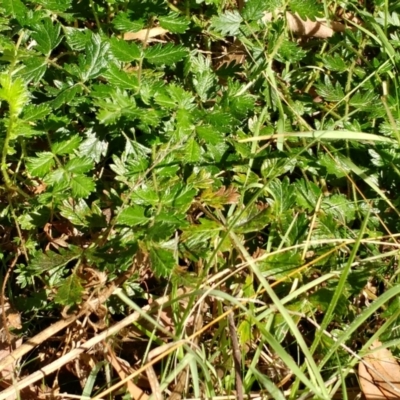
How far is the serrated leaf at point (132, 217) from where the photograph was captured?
1767 mm

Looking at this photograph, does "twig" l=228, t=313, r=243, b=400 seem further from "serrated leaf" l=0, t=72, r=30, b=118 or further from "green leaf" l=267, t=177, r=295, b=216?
"serrated leaf" l=0, t=72, r=30, b=118

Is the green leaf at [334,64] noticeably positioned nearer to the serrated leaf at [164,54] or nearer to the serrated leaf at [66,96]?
the serrated leaf at [164,54]

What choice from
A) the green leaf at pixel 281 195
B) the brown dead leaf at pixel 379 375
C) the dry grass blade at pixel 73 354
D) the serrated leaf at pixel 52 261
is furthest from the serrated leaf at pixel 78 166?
the brown dead leaf at pixel 379 375

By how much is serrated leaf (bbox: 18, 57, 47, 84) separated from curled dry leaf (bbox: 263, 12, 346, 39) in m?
0.97

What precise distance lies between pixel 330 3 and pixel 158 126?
0.90m

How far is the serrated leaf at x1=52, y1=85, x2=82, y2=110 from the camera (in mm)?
1849

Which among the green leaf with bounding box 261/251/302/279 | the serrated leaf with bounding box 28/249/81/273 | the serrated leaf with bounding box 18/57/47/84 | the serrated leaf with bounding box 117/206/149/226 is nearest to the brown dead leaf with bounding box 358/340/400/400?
the green leaf with bounding box 261/251/302/279

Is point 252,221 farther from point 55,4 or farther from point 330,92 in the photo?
point 55,4

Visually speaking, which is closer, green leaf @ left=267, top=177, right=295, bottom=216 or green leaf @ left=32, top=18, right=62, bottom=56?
green leaf @ left=32, top=18, right=62, bottom=56

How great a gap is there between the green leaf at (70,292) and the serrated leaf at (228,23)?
0.92 m

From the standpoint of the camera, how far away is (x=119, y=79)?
1863 mm

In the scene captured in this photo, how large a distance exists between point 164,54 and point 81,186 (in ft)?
1.55

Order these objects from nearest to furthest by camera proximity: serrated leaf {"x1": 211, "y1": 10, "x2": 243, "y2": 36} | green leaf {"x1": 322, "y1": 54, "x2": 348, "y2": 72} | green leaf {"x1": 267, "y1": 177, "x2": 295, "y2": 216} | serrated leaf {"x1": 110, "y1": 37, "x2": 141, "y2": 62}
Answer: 1. serrated leaf {"x1": 110, "y1": 37, "x2": 141, "y2": 62}
2. green leaf {"x1": 267, "y1": 177, "x2": 295, "y2": 216}
3. serrated leaf {"x1": 211, "y1": 10, "x2": 243, "y2": 36}
4. green leaf {"x1": 322, "y1": 54, "x2": 348, "y2": 72}

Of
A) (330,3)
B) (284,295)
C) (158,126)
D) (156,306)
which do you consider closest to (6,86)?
(158,126)
